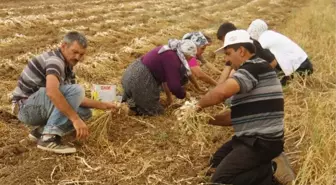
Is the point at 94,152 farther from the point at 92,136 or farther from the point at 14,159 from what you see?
the point at 14,159

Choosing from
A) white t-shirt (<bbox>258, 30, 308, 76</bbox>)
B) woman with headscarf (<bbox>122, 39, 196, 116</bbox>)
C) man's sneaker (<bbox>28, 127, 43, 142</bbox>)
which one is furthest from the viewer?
white t-shirt (<bbox>258, 30, 308, 76</bbox>)

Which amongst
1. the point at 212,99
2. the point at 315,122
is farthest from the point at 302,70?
the point at 212,99

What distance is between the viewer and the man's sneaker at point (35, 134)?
367 cm

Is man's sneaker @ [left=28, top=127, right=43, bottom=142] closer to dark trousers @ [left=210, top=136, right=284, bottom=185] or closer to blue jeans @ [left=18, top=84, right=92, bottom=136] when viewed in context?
blue jeans @ [left=18, top=84, right=92, bottom=136]

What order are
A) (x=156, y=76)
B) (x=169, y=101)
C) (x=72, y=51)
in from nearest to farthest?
1. (x=72, y=51)
2. (x=156, y=76)
3. (x=169, y=101)

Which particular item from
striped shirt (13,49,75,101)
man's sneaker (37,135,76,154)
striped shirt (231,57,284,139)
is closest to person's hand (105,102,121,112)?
striped shirt (13,49,75,101)

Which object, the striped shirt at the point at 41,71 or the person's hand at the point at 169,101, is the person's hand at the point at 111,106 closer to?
the striped shirt at the point at 41,71

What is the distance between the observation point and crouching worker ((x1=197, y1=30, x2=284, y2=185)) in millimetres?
2957

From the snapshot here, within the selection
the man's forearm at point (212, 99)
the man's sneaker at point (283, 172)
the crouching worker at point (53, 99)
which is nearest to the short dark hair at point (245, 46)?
the man's forearm at point (212, 99)

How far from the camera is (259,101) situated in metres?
2.98

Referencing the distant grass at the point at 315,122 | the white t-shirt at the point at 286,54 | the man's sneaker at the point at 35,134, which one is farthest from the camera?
the white t-shirt at the point at 286,54

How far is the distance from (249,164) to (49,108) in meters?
1.70

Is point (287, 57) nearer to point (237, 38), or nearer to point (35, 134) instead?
point (237, 38)

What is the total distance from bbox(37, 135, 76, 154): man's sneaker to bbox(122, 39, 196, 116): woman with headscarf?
1.15 m
